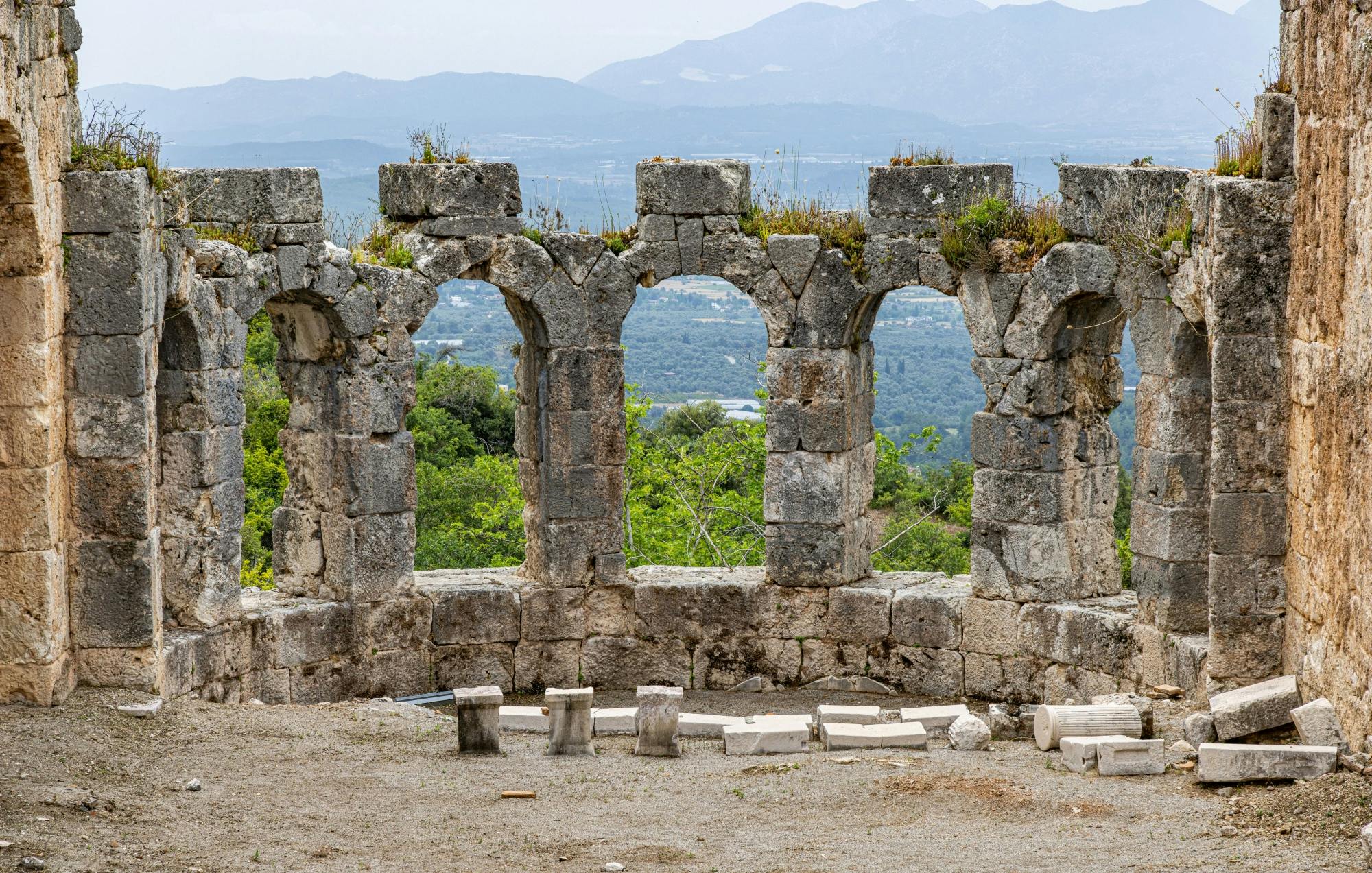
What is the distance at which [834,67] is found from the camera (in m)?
110

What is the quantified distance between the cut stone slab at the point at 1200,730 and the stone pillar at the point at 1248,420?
151cm

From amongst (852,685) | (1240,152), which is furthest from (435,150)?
(1240,152)

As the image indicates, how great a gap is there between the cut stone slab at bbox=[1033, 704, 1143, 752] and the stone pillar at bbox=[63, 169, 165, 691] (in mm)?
5772

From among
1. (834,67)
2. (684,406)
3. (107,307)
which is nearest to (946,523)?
(684,406)

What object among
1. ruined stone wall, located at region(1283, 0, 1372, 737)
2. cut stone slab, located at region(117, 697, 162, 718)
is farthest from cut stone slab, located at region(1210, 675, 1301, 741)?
cut stone slab, located at region(117, 697, 162, 718)

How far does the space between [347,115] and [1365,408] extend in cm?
9520

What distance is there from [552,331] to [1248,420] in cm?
580

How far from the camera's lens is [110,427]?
11156 millimetres

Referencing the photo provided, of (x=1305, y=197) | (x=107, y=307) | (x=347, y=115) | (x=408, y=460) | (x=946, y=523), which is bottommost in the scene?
(x=946, y=523)

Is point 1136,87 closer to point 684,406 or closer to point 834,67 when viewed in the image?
point 834,67

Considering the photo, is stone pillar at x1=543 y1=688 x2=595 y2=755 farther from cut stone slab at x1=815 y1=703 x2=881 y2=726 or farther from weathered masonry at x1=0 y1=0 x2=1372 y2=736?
weathered masonry at x1=0 y1=0 x2=1372 y2=736

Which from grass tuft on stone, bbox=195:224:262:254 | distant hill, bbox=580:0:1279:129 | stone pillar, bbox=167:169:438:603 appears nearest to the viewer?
grass tuft on stone, bbox=195:224:262:254

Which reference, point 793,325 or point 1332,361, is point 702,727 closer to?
point 793,325

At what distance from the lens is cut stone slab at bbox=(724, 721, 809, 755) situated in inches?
435
